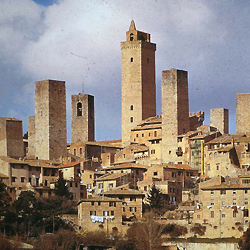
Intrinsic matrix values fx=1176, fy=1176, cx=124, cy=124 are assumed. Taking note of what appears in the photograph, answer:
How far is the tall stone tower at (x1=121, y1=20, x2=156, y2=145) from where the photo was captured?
95938 millimetres

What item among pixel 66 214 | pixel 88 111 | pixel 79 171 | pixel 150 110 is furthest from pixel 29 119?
pixel 66 214

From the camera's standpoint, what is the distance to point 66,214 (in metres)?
72.4

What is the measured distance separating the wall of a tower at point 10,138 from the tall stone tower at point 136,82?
32.9 feet

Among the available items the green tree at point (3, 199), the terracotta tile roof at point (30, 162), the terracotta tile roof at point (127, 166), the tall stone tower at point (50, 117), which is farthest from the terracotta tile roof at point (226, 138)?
the green tree at point (3, 199)

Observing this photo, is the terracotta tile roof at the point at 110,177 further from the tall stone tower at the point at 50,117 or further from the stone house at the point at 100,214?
the tall stone tower at the point at 50,117

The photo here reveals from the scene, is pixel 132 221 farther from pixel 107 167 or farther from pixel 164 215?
pixel 107 167

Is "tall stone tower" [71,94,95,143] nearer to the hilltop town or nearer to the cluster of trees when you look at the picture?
the hilltop town

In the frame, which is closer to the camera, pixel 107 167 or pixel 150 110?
pixel 107 167

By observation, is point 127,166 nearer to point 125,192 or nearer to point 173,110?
point 173,110

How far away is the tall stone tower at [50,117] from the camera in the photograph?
307 feet

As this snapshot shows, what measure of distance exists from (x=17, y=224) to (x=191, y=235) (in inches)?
408

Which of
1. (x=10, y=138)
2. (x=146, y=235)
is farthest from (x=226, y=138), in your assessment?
(x=146, y=235)

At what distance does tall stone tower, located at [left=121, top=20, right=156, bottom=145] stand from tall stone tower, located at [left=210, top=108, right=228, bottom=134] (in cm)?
710

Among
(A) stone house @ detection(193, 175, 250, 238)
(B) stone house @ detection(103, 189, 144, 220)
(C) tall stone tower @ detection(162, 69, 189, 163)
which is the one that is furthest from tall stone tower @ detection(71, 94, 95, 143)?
(A) stone house @ detection(193, 175, 250, 238)
